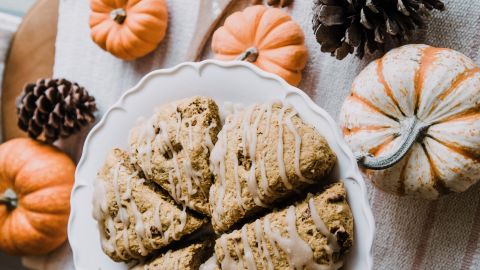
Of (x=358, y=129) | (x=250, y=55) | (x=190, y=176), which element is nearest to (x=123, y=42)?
(x=250, y=55)

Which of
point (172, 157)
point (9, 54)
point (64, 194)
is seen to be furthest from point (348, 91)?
point (9, 54)

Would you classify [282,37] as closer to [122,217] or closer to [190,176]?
[190,176]

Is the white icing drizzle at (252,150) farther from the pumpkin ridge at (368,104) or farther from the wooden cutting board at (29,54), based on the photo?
the wooden cutting board at (29,54)

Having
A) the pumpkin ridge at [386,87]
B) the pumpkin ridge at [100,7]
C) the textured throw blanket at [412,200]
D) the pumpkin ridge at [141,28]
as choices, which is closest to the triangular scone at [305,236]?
the pumpkin ridge at [386,87]

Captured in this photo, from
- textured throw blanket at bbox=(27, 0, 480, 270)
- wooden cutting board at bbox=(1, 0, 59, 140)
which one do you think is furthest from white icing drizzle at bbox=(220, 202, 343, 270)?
wooden cutting board at bbox=(1, 0, 59, 140)

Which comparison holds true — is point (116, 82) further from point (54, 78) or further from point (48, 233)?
point (48, 233)

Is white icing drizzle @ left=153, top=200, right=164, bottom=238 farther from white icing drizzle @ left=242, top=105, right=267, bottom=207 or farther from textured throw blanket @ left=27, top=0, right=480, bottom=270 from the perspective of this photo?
textured throw blanket @ left=27, top=0, right=480, bottom=270
